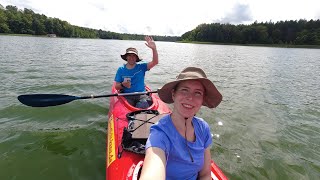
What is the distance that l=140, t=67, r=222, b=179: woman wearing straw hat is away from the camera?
2.39 m

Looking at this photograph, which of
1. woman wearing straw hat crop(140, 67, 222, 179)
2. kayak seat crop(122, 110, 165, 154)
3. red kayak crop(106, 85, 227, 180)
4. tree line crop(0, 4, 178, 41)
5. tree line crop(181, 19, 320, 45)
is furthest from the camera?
tree line crop(181, 19, 320, 45)

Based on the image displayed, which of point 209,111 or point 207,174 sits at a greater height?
point 207,174

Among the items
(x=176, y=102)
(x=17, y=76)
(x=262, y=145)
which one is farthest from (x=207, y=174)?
(x=17, y=76)

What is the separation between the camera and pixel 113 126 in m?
5.45

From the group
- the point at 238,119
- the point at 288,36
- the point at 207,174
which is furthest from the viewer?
the point at 288,36

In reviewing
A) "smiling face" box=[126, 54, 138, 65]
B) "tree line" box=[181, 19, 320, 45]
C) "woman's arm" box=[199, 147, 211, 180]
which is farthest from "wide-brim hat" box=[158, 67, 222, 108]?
Answer: "tree line" box=[181, 19, 320, 45]

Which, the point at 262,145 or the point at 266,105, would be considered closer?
the point at 262,145

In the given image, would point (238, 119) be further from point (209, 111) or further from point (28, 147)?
point (28, 147)

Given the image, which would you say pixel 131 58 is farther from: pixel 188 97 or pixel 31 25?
pixel 31 25

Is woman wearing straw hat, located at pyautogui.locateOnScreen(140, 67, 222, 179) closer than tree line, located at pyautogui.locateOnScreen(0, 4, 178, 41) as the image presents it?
Yes

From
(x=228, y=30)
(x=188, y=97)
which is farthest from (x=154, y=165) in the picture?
(x=228, y=30)

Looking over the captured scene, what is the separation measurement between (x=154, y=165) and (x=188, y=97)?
691 mm

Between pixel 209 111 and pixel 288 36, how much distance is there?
10343 centimetres

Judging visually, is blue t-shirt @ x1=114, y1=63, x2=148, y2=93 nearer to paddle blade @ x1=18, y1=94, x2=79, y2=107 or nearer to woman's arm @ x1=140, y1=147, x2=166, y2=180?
paddle blade @ x1=18, y1=94, x2=79, y2=107
